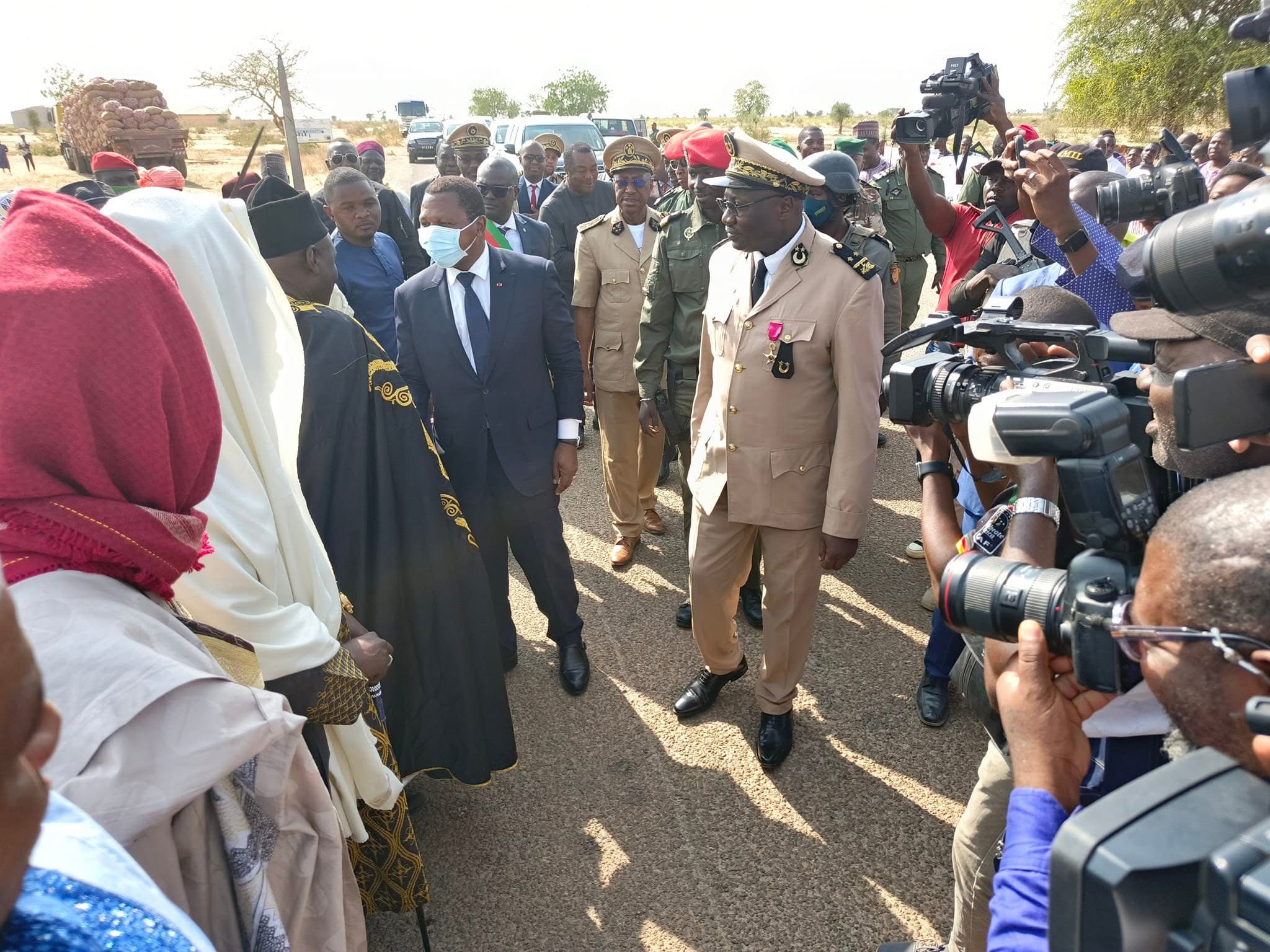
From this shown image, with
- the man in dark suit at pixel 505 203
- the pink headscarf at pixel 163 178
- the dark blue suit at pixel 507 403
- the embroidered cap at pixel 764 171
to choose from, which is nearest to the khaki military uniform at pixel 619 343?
the man in dark suit at pixel 505 203

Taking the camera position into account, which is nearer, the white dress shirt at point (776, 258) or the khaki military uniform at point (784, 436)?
the khaki military uniform at point (784, 436)

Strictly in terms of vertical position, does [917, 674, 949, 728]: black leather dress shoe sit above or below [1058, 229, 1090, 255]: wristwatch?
below

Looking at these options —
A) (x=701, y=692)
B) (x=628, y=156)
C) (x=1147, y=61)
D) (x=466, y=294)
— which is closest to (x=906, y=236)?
(x=628, y=156)

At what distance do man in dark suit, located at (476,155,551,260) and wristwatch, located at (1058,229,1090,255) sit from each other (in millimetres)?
3212

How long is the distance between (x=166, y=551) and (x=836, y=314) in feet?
6.92

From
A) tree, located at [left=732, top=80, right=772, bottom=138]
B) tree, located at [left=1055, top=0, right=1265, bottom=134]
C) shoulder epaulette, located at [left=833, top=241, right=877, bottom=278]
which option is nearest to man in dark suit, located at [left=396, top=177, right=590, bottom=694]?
shoulder epaulette, located at [left=833, top=241, right=877, bottom=278]

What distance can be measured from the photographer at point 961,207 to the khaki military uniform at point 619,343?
1.41 metres

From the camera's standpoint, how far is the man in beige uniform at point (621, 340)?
452 centimetres

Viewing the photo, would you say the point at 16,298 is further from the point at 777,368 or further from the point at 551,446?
the point at 551,446

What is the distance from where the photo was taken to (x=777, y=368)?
2.82 m

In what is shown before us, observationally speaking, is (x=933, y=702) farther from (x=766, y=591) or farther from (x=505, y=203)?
(x=505, y=203)

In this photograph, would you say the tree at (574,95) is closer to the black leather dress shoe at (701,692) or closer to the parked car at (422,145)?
the parked car at (422,145)

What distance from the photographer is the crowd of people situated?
1.08 metres

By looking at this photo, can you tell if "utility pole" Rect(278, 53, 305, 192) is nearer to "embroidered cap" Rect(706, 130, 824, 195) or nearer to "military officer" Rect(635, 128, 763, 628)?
"military officer" Rect(635, 128, 763, 628)
